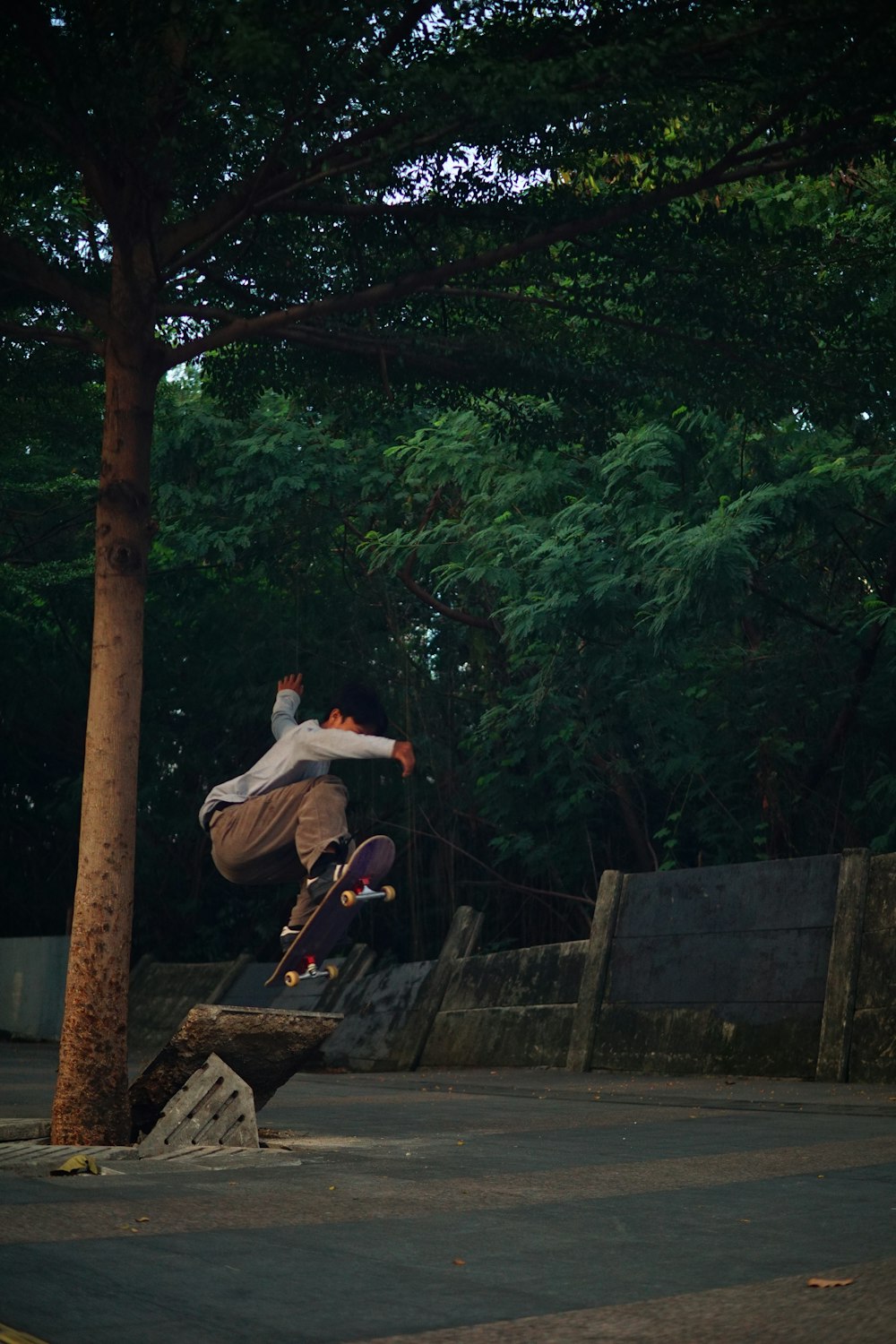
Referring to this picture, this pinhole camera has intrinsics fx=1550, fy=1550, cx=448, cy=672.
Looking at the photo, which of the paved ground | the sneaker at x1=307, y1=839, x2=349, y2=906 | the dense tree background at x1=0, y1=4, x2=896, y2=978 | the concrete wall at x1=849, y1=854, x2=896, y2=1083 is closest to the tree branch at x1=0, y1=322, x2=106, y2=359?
the dense tree background at x1=0, y1=4, x2=896, y2=978

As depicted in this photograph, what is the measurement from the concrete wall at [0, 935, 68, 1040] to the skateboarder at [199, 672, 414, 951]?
46.2 ft

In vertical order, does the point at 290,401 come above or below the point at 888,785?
above

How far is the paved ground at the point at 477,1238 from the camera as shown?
3693mm

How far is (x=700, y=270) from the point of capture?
30.7 ft

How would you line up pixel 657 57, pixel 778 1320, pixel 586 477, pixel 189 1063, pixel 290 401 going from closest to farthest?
pixel 778 1320 → pixel 657 57 → pixel 189 1063 → pixel 586 477 → pixel 290 401

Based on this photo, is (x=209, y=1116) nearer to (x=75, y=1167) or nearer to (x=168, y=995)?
(x=75, y=1167)

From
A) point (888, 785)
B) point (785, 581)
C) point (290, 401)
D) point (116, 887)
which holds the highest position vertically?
point (290, 401)

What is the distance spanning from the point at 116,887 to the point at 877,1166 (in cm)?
397

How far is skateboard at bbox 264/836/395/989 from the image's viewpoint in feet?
24.6

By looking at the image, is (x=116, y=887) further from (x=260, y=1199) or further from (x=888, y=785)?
(x=888, y=785)

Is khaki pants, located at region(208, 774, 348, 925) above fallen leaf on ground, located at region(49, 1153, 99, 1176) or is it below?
above

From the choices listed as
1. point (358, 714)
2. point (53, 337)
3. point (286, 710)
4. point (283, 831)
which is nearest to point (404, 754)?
point (358, 714)

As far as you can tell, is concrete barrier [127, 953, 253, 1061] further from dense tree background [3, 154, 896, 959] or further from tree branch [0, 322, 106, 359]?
tree branch [0, 322, 106, 359]

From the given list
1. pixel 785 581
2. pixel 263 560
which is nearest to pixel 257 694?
pixel 263 560
